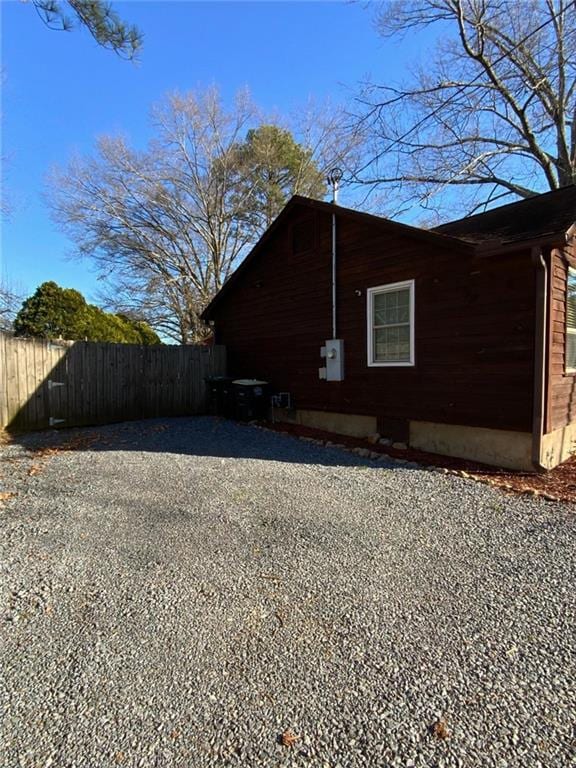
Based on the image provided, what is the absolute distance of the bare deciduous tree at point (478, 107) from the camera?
10.6 meters

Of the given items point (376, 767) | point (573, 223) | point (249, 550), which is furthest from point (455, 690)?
point (573, 223)

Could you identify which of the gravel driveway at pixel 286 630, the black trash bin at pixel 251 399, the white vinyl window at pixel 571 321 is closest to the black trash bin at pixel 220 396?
the black trash bin at pixel 251 399

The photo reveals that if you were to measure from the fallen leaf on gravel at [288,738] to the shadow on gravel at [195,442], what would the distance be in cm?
415

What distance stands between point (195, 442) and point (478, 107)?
1234cm

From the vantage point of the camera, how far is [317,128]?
18.7 m

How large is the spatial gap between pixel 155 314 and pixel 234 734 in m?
20.0

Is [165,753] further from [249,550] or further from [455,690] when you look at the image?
[249,550]

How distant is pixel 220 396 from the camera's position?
33.3ft

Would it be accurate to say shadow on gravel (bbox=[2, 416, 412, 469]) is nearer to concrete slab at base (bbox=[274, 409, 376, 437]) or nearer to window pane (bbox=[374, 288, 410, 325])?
concrete slab at base (bbox=[274, 409, 376, 437])

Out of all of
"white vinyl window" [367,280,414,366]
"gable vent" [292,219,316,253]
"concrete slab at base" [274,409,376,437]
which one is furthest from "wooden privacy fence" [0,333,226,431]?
"white vinyl window" [367,280,414,366]

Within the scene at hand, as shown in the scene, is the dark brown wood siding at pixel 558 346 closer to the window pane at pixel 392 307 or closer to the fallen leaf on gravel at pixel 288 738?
the window pane at pixel 392 307

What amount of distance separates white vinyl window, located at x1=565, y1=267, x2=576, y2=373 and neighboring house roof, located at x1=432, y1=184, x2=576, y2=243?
30.5 inches

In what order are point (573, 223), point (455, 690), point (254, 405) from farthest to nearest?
point (254, 405) < point (573, 223) < point (455, 690)

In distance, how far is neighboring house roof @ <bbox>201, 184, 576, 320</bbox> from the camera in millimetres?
5312
